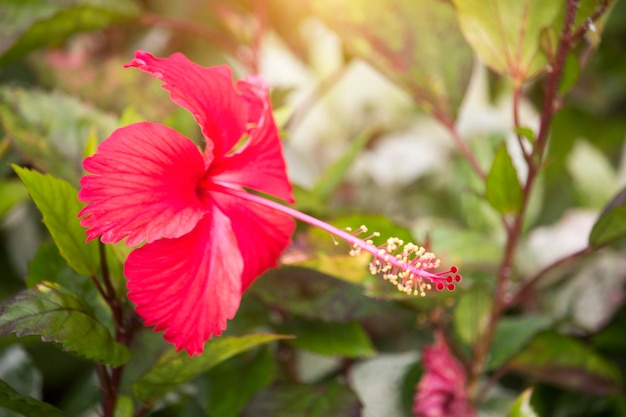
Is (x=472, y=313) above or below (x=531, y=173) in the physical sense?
below

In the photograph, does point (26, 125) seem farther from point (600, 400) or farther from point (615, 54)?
point (615, 54)

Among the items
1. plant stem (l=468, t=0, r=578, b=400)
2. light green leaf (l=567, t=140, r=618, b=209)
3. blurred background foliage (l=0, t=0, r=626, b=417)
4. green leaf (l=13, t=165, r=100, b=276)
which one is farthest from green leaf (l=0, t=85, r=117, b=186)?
light green leaf (l=567, t=140, r=618, b=209)

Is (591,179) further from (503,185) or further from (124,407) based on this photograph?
(124,407)

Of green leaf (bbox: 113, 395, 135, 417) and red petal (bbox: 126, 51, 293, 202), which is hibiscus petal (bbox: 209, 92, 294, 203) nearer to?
red petal (bbox: 126, 51, 293, 202)

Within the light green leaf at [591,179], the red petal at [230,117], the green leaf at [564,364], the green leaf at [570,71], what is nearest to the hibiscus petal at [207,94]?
the red petal at [230,117]

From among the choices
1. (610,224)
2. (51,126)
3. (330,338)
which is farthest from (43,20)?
(610,224)

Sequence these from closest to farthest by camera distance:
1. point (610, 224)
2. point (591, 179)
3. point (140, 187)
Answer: point (140, 187) → point (610, 224) → point (591, 179)

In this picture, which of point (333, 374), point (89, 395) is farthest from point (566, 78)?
point (89, 395)
